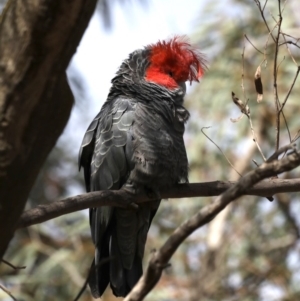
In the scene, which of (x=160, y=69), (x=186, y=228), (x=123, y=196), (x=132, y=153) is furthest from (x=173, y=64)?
(x=186, y=228)

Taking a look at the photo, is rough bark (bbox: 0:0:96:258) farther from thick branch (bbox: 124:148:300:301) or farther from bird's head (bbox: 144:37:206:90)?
bird's head (bbox: 144:37:206:90)

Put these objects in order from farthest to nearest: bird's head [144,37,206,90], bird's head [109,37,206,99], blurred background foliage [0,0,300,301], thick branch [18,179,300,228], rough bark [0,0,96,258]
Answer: blurred background foliage [0,0,300,301] < bird's head [144,37,206,90] < bird's head [109,37,206,99] < thick branch [18,179,300,228] < rough bark [0,0,96,258]

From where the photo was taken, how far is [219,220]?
Result: 24.5ft

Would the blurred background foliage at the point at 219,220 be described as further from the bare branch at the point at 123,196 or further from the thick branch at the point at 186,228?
the thick branch at the point at 186,228

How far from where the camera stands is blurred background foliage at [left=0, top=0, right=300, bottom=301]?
23.1ft

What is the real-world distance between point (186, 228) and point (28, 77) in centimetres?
62

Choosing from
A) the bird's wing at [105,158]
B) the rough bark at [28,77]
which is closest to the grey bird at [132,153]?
the bird's wing at [105,158]

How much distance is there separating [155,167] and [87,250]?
366 centimetres

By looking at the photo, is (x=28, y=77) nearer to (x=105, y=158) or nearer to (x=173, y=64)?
(x=105, y=158)

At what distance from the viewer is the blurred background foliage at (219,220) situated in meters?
7.03

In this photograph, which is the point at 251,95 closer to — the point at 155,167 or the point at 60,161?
the point at 60,161

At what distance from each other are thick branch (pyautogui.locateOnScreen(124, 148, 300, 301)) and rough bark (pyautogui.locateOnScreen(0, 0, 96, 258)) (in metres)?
0.42

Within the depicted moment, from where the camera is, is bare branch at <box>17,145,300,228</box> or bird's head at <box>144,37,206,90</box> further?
bird's head at <box>144,37,206,90</box>

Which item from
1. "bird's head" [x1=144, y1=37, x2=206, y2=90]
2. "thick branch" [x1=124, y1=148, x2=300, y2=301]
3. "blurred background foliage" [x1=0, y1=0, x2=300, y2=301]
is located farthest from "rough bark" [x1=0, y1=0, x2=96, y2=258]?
"blurred background foliage" [x1=0, y1=0, x2=300, y2=301]
